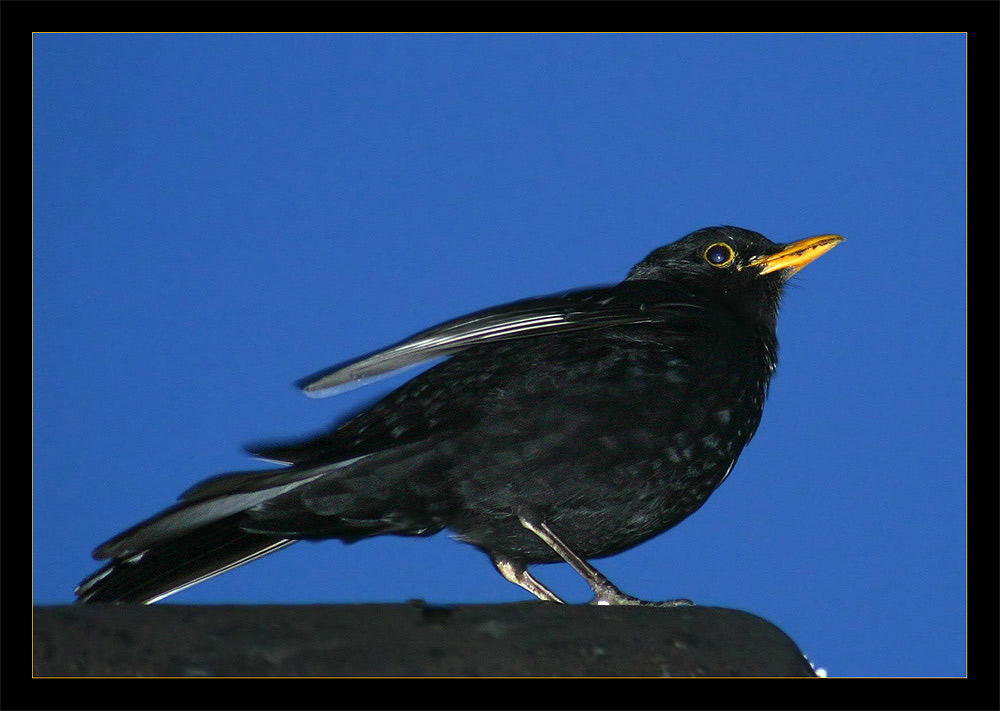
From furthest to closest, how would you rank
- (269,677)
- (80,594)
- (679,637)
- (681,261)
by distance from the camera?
(681,261), (80,594), (679,637), (269,677)

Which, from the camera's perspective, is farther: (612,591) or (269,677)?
(612,591)

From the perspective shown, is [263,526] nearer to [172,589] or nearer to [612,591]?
[172,589]

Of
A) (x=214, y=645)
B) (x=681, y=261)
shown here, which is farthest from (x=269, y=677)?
(x=681, y=261)

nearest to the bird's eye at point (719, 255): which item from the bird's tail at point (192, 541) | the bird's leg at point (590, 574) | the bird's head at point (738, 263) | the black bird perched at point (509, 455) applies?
the bird's head at point (738, 263)

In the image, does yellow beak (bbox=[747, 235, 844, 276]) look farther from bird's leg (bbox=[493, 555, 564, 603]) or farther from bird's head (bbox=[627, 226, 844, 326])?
bird's leg (bbox=[493, 555, 564, 603])

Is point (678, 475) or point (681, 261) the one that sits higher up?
point (681, 261)
